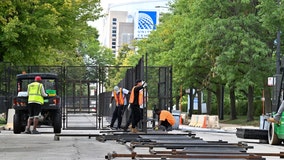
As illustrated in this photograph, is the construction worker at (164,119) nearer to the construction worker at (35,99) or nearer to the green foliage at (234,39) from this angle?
the construction worker at (35,99)

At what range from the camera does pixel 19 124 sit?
26.4 metres

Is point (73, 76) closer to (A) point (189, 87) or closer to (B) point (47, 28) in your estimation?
(B) point (47, 28)

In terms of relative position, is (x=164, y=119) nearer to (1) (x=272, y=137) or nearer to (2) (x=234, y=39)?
(1) (x=272, y=137)

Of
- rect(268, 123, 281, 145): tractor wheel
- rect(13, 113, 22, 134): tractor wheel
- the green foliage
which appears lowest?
rect(268, 123, 281, 145): tractor wheel

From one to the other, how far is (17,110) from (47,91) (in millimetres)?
1485

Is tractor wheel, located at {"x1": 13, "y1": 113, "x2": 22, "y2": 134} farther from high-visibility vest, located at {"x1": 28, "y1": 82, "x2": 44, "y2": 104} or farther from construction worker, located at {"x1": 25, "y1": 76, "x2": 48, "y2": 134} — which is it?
high-visibility vest, located at {"x1": 28, "y1": 82, "x2": 44, "y2": 104}

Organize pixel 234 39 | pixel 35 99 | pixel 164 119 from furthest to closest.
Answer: pixel 234 39 → pixel 164 119 → pixel 35 99

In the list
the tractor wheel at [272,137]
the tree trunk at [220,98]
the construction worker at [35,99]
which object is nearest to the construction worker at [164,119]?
the construction worker at [35,99]

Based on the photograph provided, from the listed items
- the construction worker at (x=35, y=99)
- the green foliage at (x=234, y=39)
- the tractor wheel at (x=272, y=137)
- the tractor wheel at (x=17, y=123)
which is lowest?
the tractor wheel at (x=272, y=137)

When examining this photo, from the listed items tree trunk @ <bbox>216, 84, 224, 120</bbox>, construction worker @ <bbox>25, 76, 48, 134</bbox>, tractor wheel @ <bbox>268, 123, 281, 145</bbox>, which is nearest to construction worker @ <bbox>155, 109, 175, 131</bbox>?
construction worker @ <bbox>25, 76, 48, 134</bbox>

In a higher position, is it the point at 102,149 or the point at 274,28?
the point at 274,28

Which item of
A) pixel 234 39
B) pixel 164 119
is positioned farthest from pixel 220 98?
pixel 164 119

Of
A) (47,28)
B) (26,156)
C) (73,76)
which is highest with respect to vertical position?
(47,28)

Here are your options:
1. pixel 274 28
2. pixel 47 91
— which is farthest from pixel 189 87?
pixel 47 91
